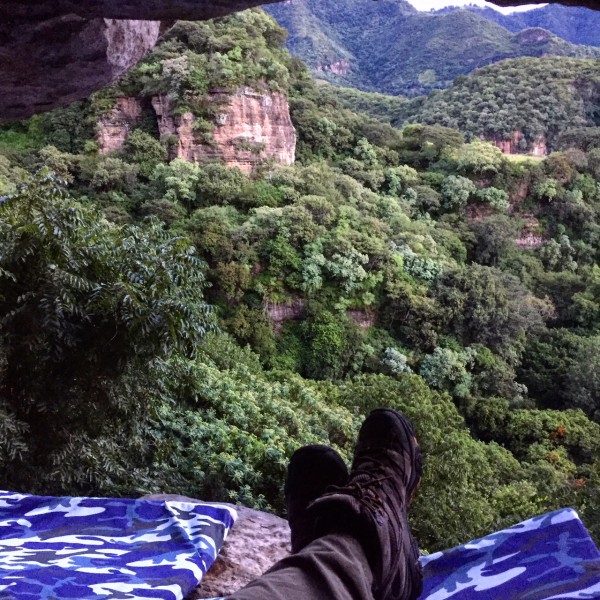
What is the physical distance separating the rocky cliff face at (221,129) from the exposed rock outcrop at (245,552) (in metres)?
15.9

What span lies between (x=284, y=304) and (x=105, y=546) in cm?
1154

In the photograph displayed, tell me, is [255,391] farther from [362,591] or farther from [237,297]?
[237,297]

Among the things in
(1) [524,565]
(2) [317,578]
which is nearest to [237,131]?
(1) [524,565]

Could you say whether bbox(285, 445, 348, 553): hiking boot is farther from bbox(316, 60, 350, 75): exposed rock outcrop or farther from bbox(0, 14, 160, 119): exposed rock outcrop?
bbox(316, 60, 350, 75): exposed rock outcrop

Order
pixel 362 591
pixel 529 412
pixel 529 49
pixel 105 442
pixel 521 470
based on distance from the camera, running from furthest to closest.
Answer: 1. pixel 529 49
2. pixel 529 412
3. pixel 521 470
4. pixel 105 442
5. pixel 362 591

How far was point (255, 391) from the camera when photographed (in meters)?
4.87

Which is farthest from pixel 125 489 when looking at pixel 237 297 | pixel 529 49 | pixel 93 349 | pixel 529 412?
pixel 529 49

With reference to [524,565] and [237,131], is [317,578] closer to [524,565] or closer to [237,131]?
[524,565]

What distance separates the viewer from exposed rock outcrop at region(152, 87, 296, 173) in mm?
16984

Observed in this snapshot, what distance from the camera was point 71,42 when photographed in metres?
1.40

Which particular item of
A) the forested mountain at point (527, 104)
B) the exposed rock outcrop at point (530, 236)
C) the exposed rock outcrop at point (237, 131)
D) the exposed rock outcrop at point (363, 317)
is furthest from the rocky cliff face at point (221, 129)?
the forested mountain at point (527, 104)

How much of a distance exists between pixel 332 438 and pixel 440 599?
340 centimetres

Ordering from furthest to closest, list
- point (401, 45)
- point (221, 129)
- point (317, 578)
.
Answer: point (401, 45), point (221, 129), point (317, 578)

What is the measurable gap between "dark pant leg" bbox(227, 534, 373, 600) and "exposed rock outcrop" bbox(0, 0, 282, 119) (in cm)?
111
